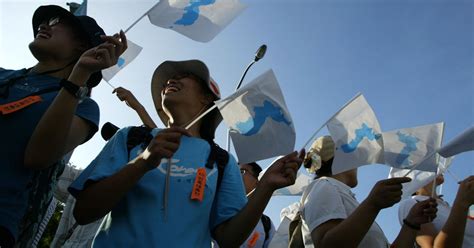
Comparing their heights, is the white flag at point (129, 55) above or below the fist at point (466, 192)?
above

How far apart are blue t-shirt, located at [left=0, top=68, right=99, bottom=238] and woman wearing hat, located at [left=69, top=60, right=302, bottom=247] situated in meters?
0.22

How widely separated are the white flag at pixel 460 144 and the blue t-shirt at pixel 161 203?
1.69 meters

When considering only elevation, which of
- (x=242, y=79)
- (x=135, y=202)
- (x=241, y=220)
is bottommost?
(x=242, y=79)

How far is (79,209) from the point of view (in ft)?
7.25

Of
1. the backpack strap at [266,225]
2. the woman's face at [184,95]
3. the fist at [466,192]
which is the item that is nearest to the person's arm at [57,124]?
the woman's face at [184,95]

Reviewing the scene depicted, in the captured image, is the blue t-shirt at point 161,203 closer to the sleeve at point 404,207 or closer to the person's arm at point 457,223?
the person's arm at point 457,223

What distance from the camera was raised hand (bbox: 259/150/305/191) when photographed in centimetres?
236

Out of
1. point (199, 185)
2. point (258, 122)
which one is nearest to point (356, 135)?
point (258, 122)

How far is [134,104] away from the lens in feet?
13.5

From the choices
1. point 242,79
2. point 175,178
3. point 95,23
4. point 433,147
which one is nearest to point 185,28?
point 95,23

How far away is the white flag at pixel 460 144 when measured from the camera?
10.5ft

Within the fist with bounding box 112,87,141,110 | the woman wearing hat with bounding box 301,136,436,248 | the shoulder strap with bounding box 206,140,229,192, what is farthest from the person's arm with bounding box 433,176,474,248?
the fist with bounding box 112,87,141,110

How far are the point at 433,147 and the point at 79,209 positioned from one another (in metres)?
2.71

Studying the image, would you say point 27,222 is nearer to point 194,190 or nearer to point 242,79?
point 194,190
